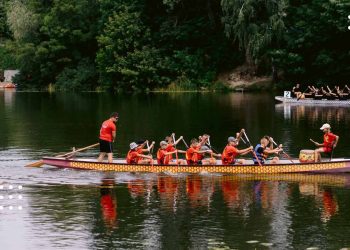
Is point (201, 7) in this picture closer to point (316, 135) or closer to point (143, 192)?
point (316, 135)

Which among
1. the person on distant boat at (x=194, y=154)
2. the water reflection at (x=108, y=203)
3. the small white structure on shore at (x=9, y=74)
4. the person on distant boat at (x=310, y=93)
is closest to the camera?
the water reflection at (x=108, y=203)

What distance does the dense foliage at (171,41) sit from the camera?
94562 mm

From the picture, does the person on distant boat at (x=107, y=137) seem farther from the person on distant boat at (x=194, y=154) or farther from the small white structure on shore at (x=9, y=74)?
the small white structure on shore at (x=9, y=74)

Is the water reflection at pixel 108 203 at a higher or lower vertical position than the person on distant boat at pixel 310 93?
lower

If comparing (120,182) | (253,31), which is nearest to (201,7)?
(253,31)

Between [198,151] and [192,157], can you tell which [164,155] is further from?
[198,151]

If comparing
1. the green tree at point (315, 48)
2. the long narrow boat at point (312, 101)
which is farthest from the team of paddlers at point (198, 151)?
the green tree at point (315, 48)

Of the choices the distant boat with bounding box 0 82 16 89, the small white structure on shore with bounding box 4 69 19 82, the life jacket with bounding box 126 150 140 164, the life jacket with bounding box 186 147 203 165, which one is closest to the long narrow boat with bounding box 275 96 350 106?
the life jacket with bounding box 186 147 203 165

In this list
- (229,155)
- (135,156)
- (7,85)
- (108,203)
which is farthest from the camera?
(7,85)

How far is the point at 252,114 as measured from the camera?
225 ft

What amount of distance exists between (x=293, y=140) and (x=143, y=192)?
61.9 ft

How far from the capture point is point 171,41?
110 meters

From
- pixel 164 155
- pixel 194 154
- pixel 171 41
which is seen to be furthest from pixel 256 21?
pixel 164 155

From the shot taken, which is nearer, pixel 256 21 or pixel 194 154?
pixel 194 154
